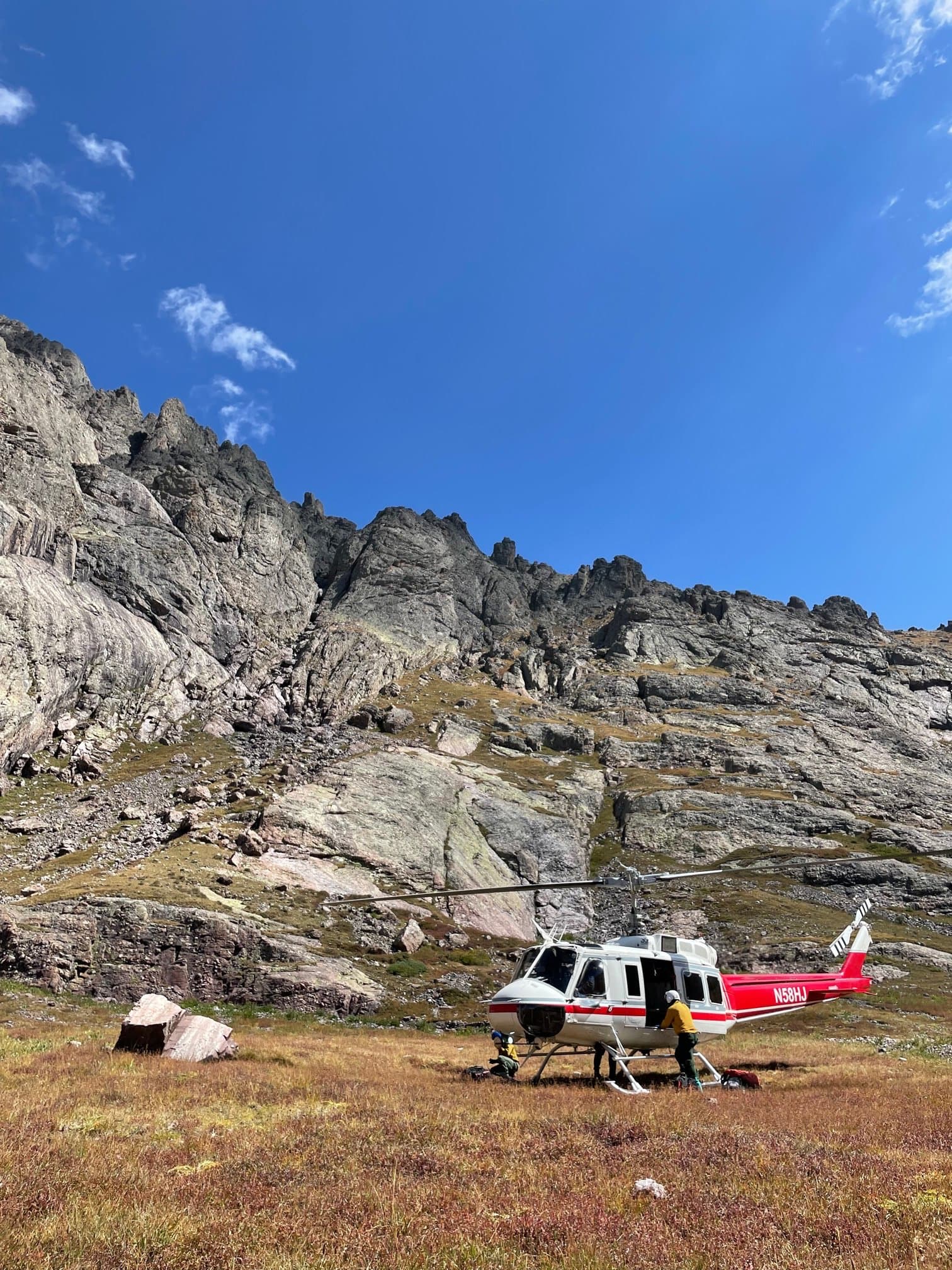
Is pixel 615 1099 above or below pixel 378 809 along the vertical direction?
below

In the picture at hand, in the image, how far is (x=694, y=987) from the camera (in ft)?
62.5

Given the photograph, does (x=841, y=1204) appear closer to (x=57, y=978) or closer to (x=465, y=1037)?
(x=465, y=1037)

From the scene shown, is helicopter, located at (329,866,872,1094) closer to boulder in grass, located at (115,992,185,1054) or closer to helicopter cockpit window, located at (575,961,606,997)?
helicopter cockpit window, located at (575,961,606,997)

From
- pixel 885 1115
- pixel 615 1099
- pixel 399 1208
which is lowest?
pixel 615 1099

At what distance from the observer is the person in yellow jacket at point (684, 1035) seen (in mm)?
15312

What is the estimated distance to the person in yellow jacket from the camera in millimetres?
15312

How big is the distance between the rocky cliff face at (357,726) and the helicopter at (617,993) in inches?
321

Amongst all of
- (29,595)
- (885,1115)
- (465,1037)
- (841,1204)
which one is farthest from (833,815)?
(29,595)

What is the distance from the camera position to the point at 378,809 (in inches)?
2459

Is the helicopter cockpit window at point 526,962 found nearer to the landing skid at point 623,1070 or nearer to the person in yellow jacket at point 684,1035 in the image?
the landing skid at point 623,1070

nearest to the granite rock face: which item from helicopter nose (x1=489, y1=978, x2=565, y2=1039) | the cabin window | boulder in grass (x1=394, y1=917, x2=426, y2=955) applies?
boulder in grass (x1=394, y1=917, x2=426, y2=955)

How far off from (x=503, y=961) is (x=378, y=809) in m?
20.3

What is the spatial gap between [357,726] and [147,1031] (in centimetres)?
7837

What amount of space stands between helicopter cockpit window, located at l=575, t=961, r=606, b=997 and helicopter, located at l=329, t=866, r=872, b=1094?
18 millimetres
